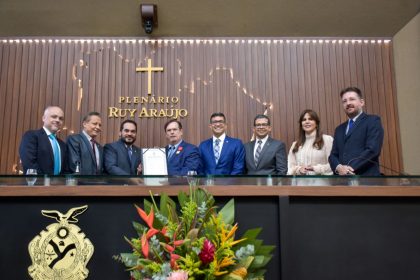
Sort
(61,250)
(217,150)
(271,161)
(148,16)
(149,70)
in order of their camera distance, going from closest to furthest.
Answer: (61,250) < (271,161) < (217,150) < (148,16) < (149,70)

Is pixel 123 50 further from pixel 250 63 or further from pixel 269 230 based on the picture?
pixel 269 230

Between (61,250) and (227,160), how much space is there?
2551 millimetres

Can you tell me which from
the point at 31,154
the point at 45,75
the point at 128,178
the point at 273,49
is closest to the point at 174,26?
the point at 273,49

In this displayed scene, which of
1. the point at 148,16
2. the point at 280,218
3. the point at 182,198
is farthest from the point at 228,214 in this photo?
the point at 148,16

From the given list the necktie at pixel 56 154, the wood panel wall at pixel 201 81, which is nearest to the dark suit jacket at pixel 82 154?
the necktie at pixel 56 154

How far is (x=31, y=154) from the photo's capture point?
12.4 feet

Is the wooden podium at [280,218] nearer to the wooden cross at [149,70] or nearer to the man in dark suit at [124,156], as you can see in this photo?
the man in dark suit at [124,156]

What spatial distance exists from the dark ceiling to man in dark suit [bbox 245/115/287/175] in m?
1.66

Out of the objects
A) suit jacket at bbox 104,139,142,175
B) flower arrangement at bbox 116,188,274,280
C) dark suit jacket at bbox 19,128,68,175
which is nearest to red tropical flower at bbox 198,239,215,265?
flower arrangement at bbox 116,188,274,280

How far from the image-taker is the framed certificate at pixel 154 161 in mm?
3846

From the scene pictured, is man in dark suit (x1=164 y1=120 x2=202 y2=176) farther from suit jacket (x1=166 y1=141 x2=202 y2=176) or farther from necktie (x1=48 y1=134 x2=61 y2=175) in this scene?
necktie (x1=48 y1=134 x2=61 y2=175)

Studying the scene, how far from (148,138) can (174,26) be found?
1.45m

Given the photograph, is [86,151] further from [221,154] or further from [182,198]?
[182,198]

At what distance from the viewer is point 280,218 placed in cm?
199
